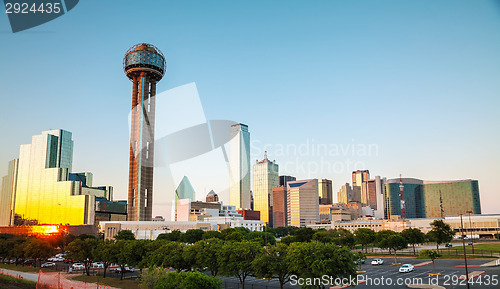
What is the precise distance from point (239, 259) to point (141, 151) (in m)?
152

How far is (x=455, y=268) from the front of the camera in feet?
219

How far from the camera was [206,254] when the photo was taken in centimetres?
5559

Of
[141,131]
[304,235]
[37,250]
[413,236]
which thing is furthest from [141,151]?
[413,236]

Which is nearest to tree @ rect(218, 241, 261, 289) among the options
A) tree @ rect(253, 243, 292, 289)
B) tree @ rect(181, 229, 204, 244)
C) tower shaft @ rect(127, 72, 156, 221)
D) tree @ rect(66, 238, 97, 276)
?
tree @ rect(253, 243, 292, 289)

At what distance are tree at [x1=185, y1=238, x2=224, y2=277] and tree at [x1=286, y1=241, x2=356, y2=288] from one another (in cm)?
1421

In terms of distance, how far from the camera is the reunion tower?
190m

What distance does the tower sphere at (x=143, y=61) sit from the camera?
630ft

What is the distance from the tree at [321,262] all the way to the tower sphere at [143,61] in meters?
167

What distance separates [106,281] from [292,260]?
128ft

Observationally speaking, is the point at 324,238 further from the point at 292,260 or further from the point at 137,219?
the point at 137,219

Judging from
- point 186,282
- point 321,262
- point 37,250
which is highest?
point 321,262

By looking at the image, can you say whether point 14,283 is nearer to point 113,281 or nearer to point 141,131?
point 113,281

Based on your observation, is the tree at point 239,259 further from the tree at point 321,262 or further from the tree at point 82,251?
the tree at point 82,251

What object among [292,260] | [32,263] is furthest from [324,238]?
[32,263]
